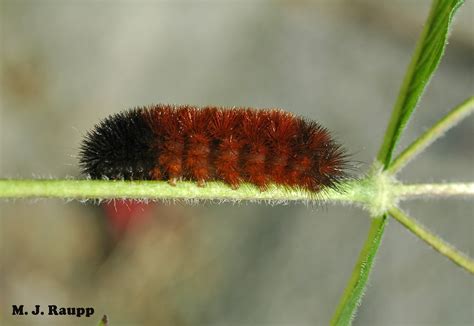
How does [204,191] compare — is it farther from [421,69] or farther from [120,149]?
[421,69]

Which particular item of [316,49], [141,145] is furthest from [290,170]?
[316,49]

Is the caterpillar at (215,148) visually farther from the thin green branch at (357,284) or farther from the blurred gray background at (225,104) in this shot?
the blurred gray background at (225,104)

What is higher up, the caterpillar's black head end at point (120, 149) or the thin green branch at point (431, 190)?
the caterpillar's black head end at point (120, 149)

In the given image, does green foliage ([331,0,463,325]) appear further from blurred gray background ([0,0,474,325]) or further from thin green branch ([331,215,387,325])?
blurred gray background ([0,0,474,325])

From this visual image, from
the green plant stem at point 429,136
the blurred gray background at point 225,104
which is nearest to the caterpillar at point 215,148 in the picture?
the green plant stem at point 429,136

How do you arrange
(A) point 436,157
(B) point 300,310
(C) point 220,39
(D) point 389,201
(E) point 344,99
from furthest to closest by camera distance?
(C) point 220,39, (E) point 344,99, (A) point 436,157, (B) point 300,310, (D) point 389,201

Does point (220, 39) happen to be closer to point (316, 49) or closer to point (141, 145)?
point (316, 49)

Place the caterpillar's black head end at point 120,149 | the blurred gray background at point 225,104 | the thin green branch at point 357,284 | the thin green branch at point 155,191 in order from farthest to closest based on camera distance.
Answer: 1. the blurred gray background at point 225,104
2. the caterpillar's black head end at point 120,149
3. the thin green branch at point 357,284
4. the thin green branch at point 155,191

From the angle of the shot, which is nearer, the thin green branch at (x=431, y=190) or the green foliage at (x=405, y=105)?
the green foliage at (x=405, y=105)
